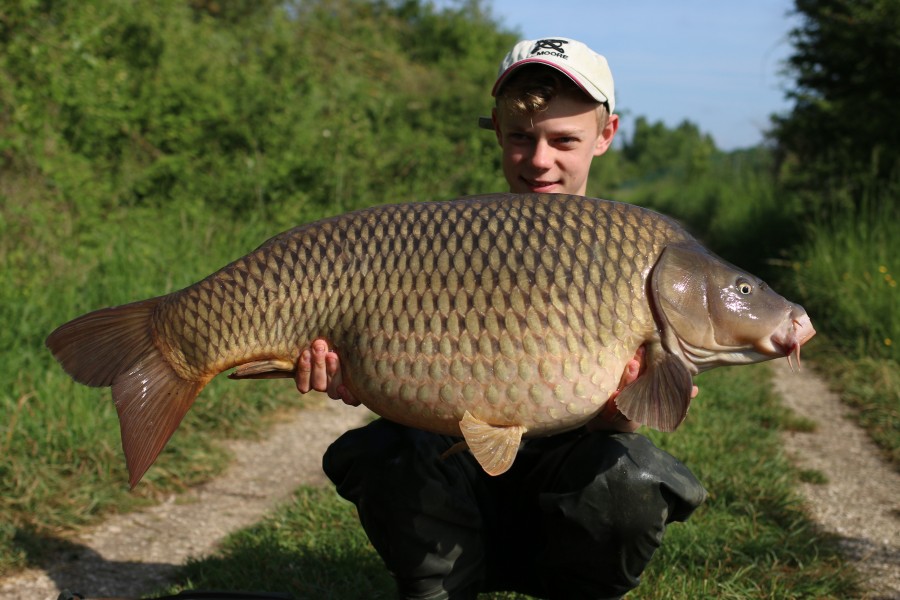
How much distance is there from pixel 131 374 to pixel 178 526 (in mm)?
1154

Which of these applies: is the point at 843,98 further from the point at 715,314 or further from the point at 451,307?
the point at 451,307

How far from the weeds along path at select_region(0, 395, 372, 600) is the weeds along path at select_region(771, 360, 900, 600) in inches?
63.9

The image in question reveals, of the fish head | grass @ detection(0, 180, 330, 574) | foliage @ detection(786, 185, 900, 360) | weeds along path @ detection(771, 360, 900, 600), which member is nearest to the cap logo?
the fish head

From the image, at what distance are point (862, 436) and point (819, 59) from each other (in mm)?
4328

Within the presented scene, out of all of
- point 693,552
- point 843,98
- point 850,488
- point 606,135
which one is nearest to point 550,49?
point 606,135

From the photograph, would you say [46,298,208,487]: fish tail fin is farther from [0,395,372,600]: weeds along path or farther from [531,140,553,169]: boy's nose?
[531,140,553,169]: boy's nose

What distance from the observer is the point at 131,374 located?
1730 mm

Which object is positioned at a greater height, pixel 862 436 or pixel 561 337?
pixel 561 337

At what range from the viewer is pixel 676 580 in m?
2.21

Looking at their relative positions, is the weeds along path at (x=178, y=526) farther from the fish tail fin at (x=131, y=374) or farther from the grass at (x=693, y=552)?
the fish tail fin at (x=131, y=374)

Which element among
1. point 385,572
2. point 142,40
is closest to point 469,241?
point 385,572

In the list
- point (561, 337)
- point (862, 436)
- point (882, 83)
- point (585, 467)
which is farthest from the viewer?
point (882, 83)

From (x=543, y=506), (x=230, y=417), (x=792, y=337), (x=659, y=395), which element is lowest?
(x=230, y=417)

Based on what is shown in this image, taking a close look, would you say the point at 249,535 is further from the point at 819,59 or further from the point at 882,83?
the point at 819,59
